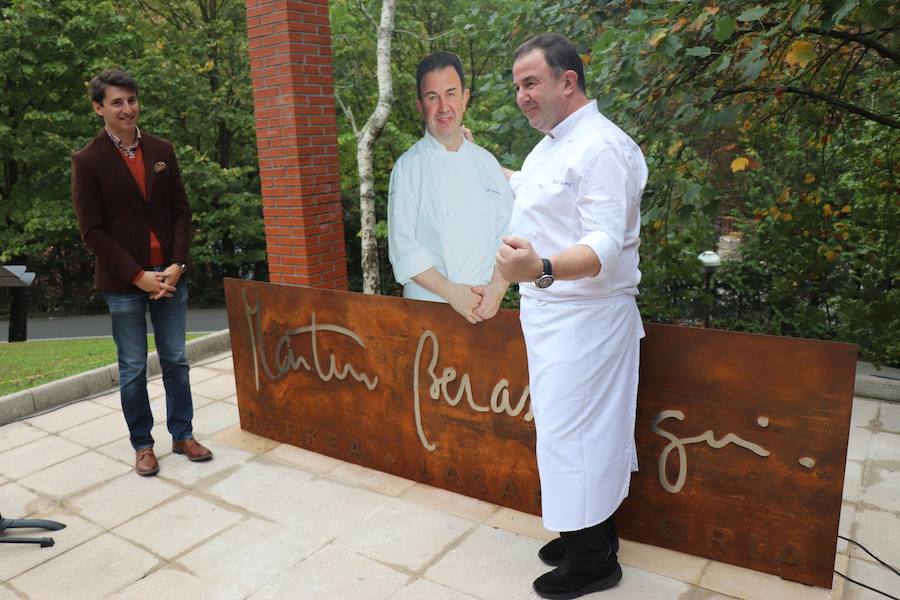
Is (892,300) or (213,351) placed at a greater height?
(892,300)

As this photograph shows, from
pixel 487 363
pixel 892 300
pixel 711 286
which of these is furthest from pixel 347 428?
pixel 711 286

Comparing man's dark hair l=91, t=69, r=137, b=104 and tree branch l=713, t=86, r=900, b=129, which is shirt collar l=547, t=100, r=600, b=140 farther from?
man's dark hair l=91, t=69, r=137, b=104

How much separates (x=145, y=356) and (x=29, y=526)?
1065mm

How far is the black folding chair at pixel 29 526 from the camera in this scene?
10.6 ft

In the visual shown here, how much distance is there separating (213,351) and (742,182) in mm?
7148

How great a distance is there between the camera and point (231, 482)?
12.8 ft

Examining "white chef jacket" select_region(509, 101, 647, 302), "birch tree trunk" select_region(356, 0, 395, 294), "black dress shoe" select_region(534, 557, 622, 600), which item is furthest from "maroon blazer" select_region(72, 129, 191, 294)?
"black dress shoe" select_region(534, 557, 622, 600)

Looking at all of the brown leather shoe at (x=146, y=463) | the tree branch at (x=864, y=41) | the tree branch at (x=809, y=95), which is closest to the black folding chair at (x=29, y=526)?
the brown leather shoe at (x=146, y=463)

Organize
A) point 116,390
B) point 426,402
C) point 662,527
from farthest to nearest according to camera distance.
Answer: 1. point 116,390
2. point 426,402
3. point 662,527

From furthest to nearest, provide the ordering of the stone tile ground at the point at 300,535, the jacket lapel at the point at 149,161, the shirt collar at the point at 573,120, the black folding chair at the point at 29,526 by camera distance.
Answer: the jacket lapel at the point at 149,161
the black folding chair at the point at 29,526
the stone tile ground at the point at 300,535
the shirt collar at the point at 573,120

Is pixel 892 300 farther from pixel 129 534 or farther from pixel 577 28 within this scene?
pixel 129 534

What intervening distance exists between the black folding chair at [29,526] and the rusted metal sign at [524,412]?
54.2 inches
